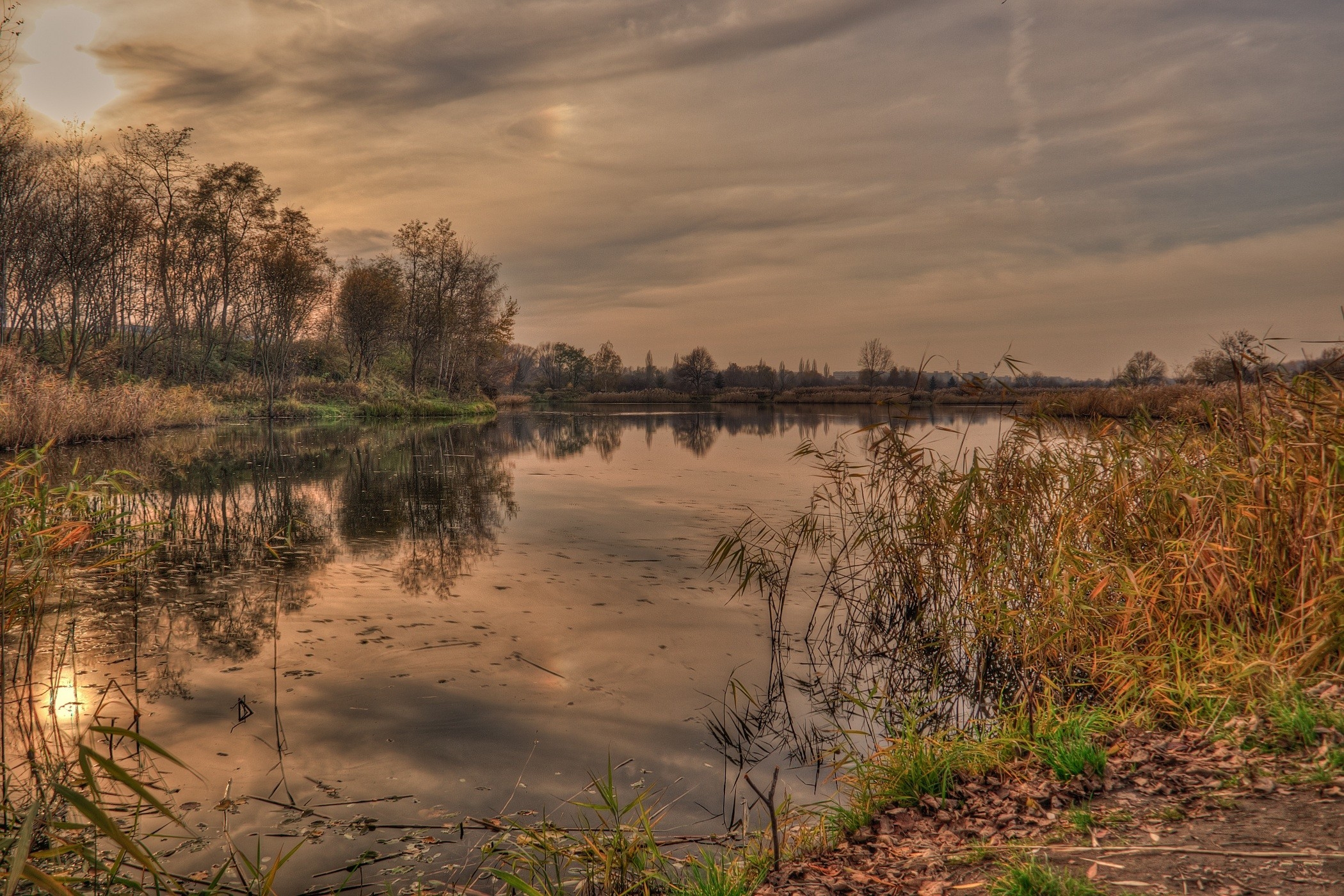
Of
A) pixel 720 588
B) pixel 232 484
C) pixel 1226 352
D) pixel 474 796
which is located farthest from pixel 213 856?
pixel 232 484

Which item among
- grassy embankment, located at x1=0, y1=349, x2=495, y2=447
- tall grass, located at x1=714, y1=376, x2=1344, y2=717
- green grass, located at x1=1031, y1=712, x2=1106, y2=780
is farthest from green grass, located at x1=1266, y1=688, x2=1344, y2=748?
grassy embankment, located at x1=0, y1=349, x2=495, y2=447

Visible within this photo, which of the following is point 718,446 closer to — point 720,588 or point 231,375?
point 720,588

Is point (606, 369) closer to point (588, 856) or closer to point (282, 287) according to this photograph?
point (282, 287)

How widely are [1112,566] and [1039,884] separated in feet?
11.2

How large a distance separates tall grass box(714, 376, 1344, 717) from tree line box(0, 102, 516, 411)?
33.3 m

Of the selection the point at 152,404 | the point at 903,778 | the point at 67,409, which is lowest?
the point at 903,778

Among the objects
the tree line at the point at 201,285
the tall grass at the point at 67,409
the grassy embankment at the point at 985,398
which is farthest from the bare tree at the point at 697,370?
the tall grass at the point at 67,409

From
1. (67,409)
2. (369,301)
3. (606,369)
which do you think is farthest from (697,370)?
(67,409)

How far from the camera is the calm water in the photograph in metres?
3.93

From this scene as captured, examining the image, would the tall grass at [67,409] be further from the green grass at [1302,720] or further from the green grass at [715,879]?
the green grass at [1302,720]

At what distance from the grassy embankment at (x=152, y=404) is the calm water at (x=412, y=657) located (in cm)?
232

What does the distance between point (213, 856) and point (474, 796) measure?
125 centimetres

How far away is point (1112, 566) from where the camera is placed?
205 inches

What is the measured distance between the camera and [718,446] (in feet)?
85.8
